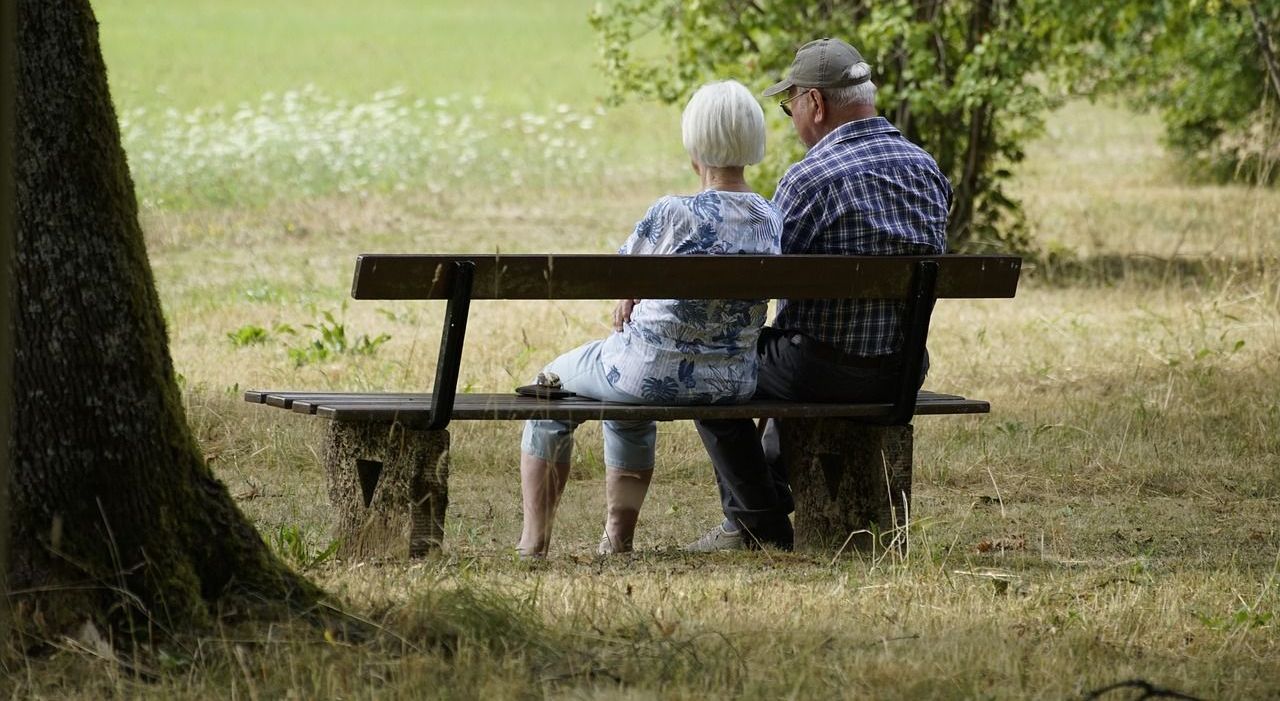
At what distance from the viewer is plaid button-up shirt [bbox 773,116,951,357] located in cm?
523

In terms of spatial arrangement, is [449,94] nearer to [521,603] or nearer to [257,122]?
[257,122]

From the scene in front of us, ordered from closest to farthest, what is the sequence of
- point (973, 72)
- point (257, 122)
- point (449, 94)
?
1. point (973, 72)
2. point (257, 122)
3. point (449, 94)

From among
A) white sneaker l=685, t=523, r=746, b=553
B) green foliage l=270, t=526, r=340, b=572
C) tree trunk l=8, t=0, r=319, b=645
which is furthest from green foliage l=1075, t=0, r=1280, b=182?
tree trunk l=8, t=0, r=319, b=645

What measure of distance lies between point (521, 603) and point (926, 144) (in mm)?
9486

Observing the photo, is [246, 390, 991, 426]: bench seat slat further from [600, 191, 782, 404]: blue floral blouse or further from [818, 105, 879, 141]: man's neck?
[818, 105, 879, 141]: man's neck

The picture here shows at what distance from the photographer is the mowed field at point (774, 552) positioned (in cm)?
369

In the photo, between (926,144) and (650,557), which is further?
(926,144)

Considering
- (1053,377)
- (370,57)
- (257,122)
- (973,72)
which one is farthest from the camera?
(370,57)

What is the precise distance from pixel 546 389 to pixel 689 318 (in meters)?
0.50

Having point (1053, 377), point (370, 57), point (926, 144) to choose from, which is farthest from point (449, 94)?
point (1053, 377)

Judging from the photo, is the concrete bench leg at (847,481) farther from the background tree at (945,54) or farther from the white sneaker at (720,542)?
the background tree at (945,54)

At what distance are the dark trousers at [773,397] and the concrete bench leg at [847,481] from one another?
93mm

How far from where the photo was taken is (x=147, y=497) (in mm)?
3742

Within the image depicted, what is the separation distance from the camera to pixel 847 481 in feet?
17.5
